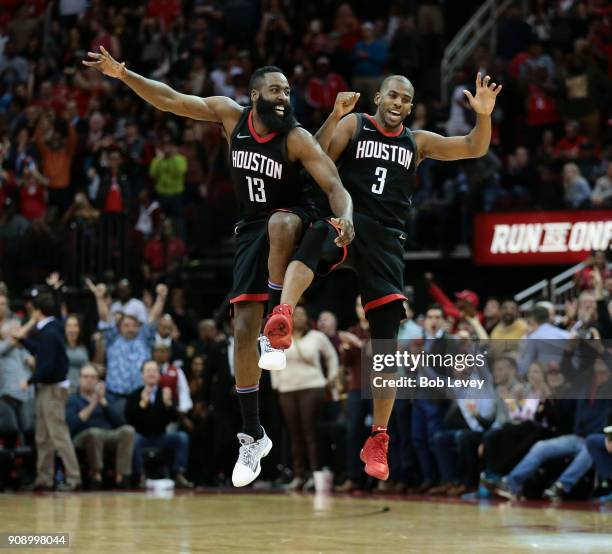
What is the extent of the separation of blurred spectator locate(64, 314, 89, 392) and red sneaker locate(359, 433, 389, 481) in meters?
7.03

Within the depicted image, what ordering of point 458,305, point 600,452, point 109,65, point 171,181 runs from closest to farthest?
point 109,65 < point 600,452 < point 458,305 < point 171,181

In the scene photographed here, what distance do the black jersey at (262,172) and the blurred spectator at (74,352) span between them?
722cm

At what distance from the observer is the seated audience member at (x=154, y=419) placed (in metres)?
14.6

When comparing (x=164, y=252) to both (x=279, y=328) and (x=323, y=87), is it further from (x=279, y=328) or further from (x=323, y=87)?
(x=279, y=328)

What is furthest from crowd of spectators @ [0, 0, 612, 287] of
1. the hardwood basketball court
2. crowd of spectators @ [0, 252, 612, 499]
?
the hardwood basketball court

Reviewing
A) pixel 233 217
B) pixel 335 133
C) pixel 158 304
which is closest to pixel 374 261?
pixel 335 133

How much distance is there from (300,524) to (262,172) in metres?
3.54

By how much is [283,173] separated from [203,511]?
15.2ft

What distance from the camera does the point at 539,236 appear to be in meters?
16.3

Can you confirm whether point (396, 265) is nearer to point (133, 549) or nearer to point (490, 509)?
point (133, 549)

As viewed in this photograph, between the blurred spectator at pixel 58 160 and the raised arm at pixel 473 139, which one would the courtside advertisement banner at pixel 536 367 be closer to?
the raised arm at pixel 473 139

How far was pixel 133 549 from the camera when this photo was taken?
808cm

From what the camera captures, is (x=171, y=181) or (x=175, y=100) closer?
(x=175, y=100)

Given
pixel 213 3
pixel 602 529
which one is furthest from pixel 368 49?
pixel 602 529
